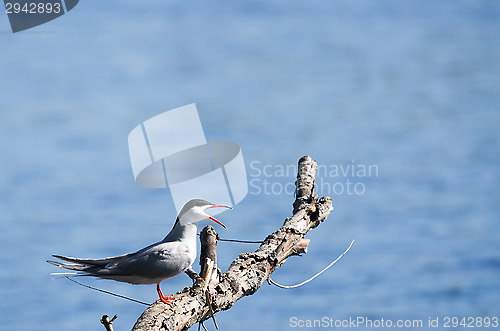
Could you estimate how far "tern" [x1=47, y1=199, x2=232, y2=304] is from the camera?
9.66 feet

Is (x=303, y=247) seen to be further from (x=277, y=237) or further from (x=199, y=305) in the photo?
(x=199, y=305)

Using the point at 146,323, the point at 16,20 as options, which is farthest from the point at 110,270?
the point at 16,20

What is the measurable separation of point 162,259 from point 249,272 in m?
0.43

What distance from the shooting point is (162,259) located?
3062mm

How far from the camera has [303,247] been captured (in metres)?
3.58

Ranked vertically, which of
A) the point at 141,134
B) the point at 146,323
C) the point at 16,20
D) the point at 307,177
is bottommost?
the point at 146,323

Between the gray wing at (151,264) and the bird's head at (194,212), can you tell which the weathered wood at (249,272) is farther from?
the bird's head at (194,212)

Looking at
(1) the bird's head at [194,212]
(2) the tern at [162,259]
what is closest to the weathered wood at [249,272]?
(2) the tern at [162,259]

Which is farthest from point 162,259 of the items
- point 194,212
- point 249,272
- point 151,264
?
point 249,272

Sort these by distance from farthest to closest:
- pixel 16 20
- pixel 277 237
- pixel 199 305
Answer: pixel 16 20
pixel 277 237
pixel 199 305

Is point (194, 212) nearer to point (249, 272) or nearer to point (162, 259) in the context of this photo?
point (162, 259)

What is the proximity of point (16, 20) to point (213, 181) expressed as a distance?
1345 cm

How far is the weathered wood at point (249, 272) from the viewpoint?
9.46ft

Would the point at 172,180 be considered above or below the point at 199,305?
above
